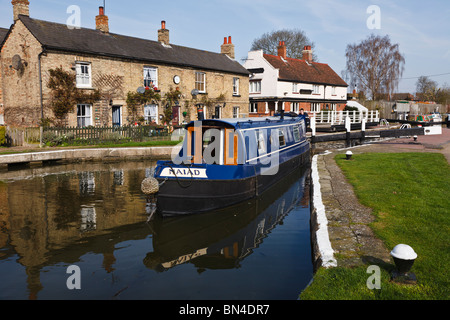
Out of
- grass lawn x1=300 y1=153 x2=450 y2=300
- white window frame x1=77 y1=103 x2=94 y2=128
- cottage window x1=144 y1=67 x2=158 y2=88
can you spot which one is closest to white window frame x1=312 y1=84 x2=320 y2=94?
cottage window x1=144 y1=67 x2=158 y2=88

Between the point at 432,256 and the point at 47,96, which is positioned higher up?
the point at 47,96

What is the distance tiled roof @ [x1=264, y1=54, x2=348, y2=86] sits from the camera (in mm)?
37656

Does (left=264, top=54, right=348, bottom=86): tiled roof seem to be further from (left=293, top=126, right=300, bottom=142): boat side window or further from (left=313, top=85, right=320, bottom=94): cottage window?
(left=293, top=126, right=300, bottom=142): boat side window

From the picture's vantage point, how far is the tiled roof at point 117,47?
2066 cm

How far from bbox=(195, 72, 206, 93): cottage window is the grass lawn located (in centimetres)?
1693

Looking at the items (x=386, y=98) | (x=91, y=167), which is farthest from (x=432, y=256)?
(x=386, y=98)

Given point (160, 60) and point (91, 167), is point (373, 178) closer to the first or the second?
point (91, 167)

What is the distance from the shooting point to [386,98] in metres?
54.7

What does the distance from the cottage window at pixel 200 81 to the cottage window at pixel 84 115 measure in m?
8.90

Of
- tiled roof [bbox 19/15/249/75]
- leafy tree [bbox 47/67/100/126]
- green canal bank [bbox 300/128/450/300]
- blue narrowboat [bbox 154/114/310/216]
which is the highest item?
tiled roof [bbox 19/15/249/75]
